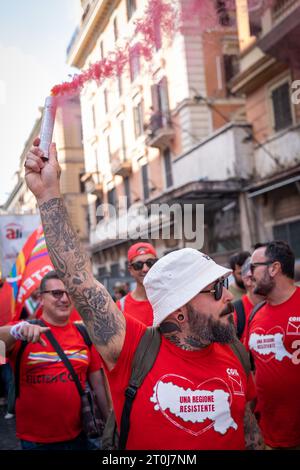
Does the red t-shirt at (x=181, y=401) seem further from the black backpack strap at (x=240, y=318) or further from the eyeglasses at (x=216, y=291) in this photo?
the black backpack strap at (x=240, y=318)

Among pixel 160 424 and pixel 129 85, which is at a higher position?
pixel 129 85

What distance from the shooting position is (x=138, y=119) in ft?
57.4

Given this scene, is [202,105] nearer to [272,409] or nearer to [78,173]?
[272,409]

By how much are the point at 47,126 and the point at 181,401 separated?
120 centimetres

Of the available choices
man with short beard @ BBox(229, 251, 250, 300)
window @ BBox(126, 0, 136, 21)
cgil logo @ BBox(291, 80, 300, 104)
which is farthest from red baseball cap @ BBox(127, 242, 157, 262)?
cgil logo @ BBox(291, 80, 300, 104)

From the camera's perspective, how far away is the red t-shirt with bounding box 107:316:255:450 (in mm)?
2037

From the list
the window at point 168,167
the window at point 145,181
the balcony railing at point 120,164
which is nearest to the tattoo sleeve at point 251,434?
the balcony railing at point 120,164

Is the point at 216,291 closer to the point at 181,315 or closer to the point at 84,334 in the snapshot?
the point at 181,315

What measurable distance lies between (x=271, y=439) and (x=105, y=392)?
114 cm

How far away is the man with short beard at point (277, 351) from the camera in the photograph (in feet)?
10.4

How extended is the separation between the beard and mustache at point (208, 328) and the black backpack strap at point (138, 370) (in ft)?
0.54

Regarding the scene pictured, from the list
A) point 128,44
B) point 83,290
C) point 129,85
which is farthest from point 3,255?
point 83,290

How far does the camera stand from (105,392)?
3645 mm

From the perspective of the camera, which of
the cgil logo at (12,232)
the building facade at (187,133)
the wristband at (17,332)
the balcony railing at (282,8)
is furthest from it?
the building facade at (187,133)
